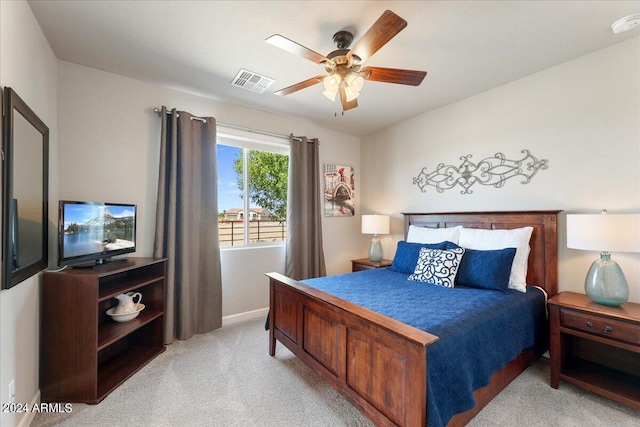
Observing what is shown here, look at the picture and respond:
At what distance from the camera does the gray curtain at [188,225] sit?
2764 mm

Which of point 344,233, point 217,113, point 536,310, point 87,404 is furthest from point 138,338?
point 536,310

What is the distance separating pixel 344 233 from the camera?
173 inches

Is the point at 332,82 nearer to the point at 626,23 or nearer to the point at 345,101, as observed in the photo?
the point at 345,101

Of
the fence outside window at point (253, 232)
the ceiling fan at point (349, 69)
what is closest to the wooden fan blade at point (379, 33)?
the ceiling fan at point (349, 69)

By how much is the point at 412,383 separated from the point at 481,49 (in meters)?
2.47

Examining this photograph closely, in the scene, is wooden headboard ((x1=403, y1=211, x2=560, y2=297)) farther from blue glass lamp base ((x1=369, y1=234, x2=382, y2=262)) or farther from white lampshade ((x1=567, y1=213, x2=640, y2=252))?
blue glass lamp base ((x1=369, y1=234, x2=382, y2=262))

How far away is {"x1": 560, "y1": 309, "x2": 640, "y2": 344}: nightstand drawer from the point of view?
1759mm

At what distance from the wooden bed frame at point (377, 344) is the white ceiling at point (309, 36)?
1390 mm

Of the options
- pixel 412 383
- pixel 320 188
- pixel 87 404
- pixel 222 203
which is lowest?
pixel 87 404

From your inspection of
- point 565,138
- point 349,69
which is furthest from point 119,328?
point 565,138

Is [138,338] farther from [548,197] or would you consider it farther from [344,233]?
[548,197]

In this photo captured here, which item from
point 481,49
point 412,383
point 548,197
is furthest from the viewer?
point 548,197

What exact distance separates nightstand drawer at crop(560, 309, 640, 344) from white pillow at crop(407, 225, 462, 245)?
1.06m

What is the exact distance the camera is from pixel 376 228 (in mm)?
3830
